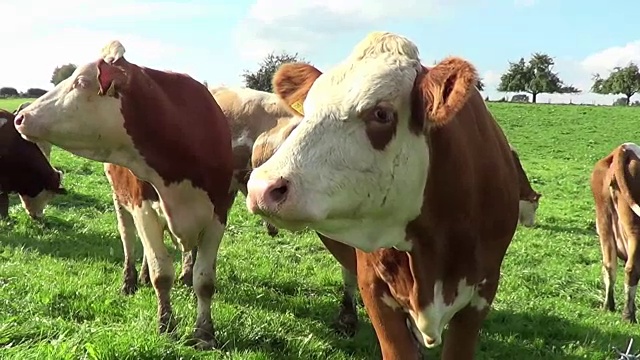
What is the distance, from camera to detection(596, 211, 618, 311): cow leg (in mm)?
7836

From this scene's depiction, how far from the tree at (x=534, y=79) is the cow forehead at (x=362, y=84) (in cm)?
7873

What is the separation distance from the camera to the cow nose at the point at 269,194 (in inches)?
97.4

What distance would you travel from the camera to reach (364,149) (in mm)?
2785

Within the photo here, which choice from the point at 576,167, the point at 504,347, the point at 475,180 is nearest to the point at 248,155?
the point at 504,347

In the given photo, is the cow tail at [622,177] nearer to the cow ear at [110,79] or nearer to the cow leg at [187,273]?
the cow leg at [187,273]

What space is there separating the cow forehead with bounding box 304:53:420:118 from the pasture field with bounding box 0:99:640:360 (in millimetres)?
2096

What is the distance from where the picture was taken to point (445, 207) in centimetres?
334

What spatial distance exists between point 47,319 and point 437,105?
335 centimetres

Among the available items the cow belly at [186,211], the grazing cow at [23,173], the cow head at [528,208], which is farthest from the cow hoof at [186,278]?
the cow head at [528,208]

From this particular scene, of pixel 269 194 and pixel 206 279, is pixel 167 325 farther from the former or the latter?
pixel 269 194

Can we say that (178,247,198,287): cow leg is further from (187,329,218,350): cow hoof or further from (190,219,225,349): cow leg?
(187,329,218,350): cow hoof

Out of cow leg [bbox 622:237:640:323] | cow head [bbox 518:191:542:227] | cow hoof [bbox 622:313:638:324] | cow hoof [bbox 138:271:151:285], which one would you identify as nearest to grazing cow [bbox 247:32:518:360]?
cow hoof [bbox 138:271:151:285]

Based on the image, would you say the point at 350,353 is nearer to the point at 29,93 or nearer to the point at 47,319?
the point at 47,319

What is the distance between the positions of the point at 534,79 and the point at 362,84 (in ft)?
267
